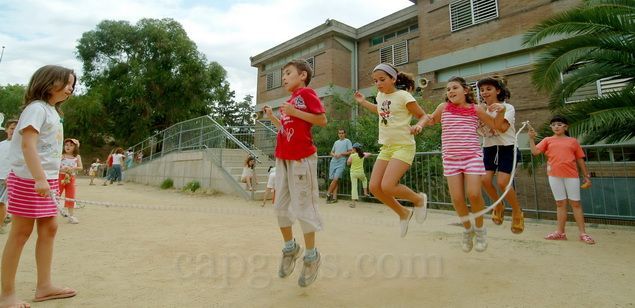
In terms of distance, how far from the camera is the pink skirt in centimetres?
243

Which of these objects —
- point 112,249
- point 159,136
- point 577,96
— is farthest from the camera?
point 159,136

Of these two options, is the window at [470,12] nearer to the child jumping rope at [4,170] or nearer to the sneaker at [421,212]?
the sneaker at [421,212]

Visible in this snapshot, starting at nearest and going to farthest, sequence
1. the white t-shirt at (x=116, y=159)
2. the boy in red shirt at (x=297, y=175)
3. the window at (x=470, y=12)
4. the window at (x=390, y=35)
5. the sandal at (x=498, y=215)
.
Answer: the boy in red shirt at (x=297, y=175)
the sandal at (x=498, y=215)
the window at (x=470, y=12)
the white t-shirt at (x=116, y=159)
the window at (x=390, y=35)

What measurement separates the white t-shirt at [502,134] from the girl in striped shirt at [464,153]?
1.46 ft

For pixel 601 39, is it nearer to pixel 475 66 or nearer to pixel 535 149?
pixel 535 149

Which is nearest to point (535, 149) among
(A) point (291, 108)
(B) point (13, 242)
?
(A) point (291, 108)

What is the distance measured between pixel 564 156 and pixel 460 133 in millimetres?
2599

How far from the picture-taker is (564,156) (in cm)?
519

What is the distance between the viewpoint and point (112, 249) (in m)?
4.00

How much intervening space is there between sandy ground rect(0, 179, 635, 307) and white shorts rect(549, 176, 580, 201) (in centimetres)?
66

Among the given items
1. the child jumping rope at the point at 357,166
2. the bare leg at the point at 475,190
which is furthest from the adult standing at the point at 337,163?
the bare leg at the point at 475,190

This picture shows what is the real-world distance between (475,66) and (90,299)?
15.9 meters

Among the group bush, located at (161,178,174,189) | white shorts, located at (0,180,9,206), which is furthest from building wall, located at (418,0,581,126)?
white shorts, located at (0,180,9,206)

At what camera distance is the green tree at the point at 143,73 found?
1015 inches
